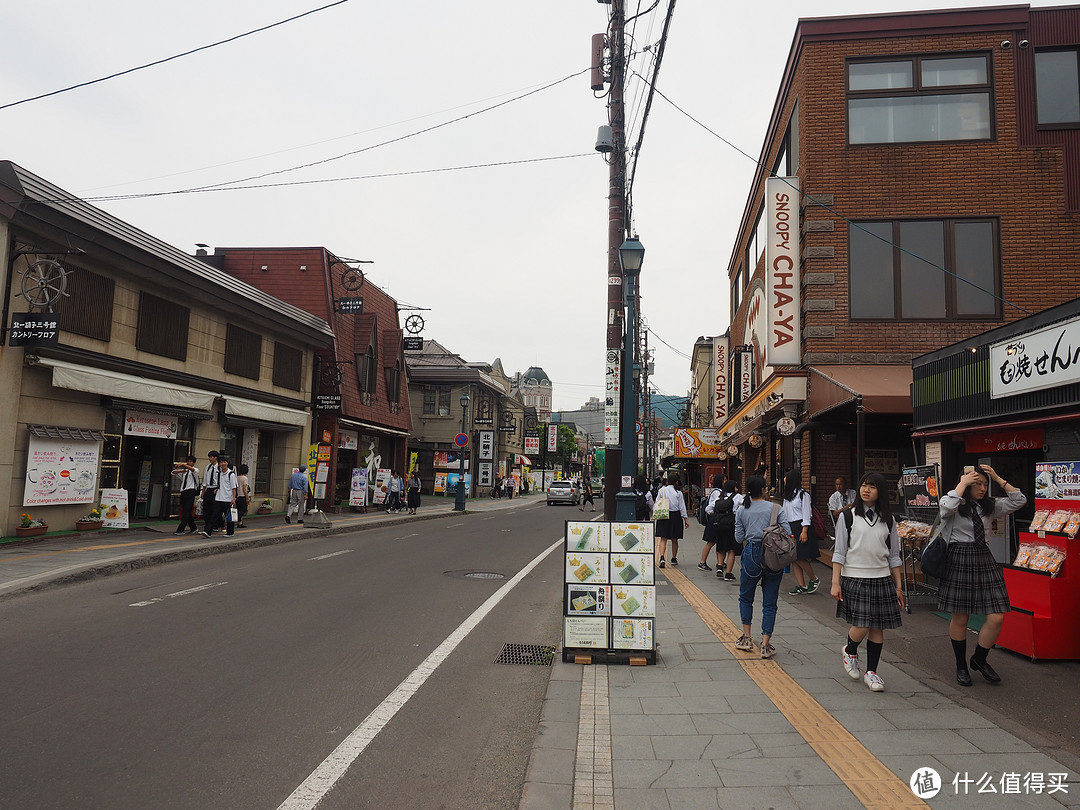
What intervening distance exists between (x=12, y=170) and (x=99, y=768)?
42.3 feet

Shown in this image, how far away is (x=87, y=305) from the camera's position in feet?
48.4

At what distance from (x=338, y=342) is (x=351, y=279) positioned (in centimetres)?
249

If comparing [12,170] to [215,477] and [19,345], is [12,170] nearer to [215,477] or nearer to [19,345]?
[19,345]

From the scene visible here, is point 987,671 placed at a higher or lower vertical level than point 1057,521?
lower

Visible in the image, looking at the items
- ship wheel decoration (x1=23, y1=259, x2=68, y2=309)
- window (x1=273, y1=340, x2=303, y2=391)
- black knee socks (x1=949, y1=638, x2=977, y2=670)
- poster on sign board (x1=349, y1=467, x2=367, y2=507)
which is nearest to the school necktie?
black knee socks (x1=949, y1=638, x2=977, y2=670)

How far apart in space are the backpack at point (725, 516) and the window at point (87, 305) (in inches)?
494

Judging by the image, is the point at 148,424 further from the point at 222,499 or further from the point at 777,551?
the point at 777,551

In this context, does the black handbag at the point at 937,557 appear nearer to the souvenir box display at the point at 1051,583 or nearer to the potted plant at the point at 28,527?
the souvenir box display at the point at 1051,583

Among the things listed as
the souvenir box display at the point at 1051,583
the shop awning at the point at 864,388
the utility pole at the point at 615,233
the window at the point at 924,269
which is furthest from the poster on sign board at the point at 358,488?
the souvenir box display at the point at 1051,583

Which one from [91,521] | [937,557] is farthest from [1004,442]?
[91,521]

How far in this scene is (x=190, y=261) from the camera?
18.5 meters

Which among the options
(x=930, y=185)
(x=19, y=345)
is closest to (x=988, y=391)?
(x=930, y=185)

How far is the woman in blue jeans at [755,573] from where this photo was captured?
671cm

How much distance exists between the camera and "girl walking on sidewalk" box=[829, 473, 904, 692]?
575 cm
